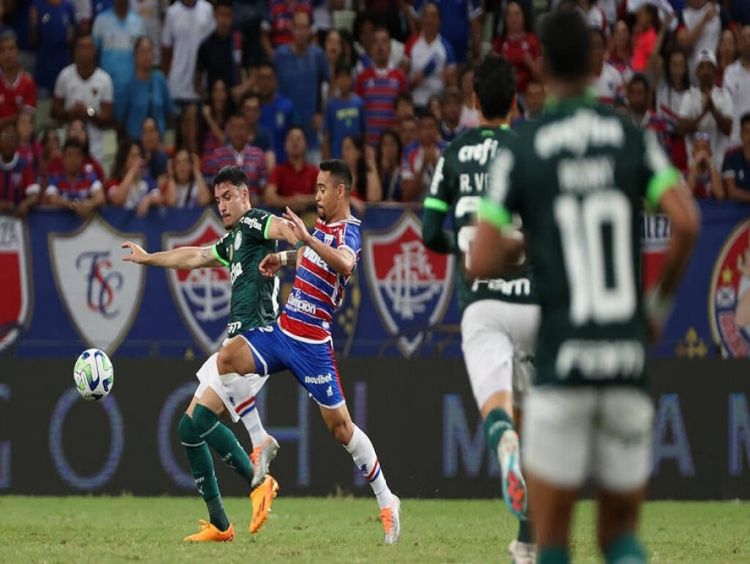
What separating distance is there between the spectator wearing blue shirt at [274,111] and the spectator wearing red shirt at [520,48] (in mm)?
2836

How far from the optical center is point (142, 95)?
18125 mm

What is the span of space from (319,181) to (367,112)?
25.1 feet

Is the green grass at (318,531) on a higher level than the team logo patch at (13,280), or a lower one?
lower

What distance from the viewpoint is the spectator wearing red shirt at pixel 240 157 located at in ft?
54.3

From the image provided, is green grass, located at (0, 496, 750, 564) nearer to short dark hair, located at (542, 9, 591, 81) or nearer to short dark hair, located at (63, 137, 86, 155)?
short dark hair, located at (63, 137, 86, 155)

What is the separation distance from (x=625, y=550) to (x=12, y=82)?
14.3 metres

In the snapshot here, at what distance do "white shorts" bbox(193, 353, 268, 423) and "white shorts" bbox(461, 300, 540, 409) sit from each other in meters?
3.48

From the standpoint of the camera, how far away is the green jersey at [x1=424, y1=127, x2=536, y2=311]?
7.63 metres

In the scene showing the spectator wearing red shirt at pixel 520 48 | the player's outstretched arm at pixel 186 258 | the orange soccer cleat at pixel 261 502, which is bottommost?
the orange soccer cleat at pixel 261 502

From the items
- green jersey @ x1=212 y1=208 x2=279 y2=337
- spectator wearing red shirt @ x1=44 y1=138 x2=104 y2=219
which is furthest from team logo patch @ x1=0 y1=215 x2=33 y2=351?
green jersey @ x1=212 y1=208 x2=279 y2=337

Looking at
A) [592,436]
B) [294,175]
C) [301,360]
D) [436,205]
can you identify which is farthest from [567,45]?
[294,175]

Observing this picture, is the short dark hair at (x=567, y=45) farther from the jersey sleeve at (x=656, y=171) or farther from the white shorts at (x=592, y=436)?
the white shorts at (x=592, y=436)

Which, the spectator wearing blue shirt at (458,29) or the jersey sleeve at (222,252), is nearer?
the jersey sleeve at (222,252)

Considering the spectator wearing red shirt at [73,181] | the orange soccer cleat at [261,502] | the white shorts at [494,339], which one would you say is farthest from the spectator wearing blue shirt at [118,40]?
the white shorts at [494,339]
